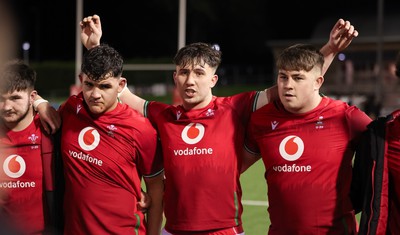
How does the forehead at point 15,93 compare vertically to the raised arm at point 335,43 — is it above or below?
below

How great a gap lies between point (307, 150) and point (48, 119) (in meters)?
1.53

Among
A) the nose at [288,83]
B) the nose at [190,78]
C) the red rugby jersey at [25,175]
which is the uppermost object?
the nose at [190,78]

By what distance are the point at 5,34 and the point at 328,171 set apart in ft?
7.47

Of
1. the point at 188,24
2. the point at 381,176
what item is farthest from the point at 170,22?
the point at 381,176

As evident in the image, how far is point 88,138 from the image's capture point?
3.86 meters

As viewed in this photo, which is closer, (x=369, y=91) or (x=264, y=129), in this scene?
(x=264, y=129)

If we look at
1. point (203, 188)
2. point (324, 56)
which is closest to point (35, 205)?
point (203, 188)

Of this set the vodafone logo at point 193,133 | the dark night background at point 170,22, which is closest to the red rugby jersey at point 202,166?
the vodafone logo at point 193,133

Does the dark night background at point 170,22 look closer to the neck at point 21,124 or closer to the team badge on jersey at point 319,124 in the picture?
the neck at point 21,124

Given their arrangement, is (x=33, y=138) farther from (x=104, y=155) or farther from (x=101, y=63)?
(x=101, y=63)

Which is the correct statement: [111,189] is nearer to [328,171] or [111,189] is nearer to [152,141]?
[152,141]

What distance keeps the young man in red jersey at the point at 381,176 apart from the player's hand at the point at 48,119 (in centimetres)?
178

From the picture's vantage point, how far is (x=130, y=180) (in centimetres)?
388

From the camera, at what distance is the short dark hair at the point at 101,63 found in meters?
3.77
